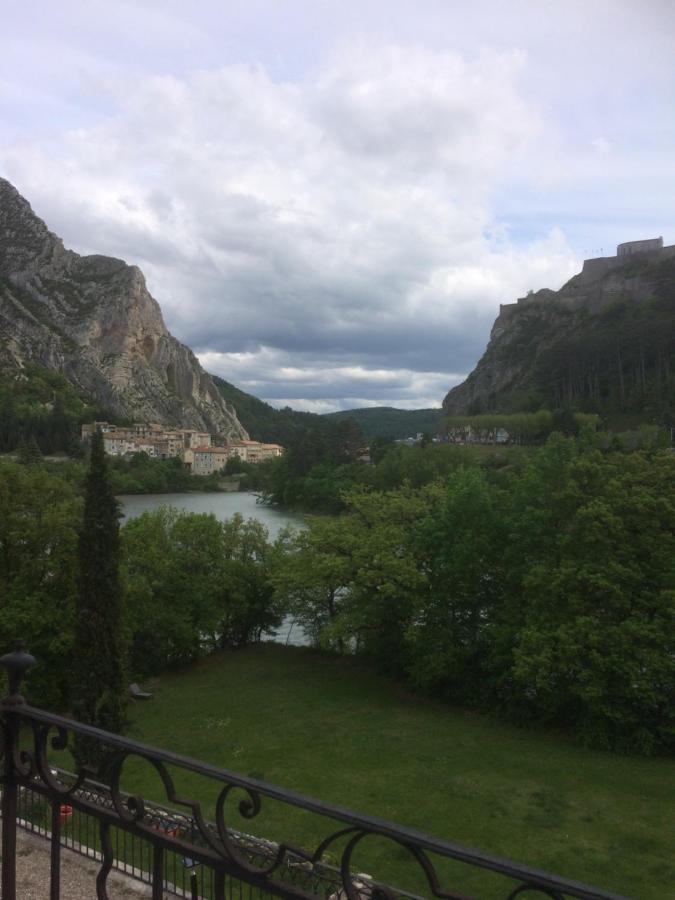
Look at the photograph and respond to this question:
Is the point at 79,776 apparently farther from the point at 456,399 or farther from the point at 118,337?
the point at 118,337

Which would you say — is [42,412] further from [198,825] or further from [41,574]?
[198,825]

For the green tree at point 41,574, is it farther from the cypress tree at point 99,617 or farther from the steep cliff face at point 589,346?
the steep cliff face at point 589,346

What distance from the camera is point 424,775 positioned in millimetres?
14609

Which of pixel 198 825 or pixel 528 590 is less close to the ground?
pixel 198 825

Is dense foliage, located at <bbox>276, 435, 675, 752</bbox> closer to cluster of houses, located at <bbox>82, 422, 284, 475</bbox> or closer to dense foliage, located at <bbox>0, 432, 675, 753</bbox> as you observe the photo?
dense foliage, located at <bbox>0, 432, 675, 753</bbox>

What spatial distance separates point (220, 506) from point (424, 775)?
2186 inches

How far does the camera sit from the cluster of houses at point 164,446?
105m

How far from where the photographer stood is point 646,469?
17.8 m

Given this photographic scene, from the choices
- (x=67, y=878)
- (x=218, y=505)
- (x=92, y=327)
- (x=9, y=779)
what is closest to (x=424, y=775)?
(x=67, y=878)

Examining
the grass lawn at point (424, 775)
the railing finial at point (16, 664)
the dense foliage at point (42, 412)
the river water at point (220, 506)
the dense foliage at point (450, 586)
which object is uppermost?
the dense foliage at point (42, 412)

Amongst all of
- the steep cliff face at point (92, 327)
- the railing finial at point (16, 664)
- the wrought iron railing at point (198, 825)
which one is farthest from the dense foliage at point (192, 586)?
the steep cliff face at point (92, 327)

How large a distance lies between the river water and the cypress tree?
2998 centimetres

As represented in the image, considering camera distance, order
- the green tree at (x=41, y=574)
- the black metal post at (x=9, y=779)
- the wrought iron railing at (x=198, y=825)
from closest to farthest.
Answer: the wrought iron railing at (x=198, y=825), the black metal post at (x=9, y=779), the green tree at (x=41, y=574)

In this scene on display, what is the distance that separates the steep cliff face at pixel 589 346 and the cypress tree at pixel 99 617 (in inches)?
2320
